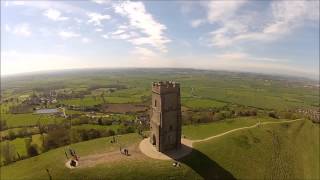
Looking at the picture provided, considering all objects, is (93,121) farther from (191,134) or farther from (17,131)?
(191,134)

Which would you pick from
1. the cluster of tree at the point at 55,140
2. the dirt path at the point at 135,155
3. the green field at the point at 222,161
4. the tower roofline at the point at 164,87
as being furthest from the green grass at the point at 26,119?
the tower roofline at the point at 164,87

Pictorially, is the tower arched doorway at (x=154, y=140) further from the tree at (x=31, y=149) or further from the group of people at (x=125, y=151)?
the tree at (x=31, y=149)

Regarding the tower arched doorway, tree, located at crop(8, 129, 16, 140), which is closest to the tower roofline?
the tower arched doorway

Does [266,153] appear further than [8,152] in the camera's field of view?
No

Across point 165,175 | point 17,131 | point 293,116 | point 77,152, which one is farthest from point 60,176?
point 293,116

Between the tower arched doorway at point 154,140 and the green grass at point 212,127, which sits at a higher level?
the tower arched doorway at point 154,140

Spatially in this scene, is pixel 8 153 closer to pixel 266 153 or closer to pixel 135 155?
pixel 135 155

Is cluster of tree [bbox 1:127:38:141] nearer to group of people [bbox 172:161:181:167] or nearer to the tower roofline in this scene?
the tower roofline

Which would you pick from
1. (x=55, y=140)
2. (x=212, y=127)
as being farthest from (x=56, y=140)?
(x=212, y=127)
